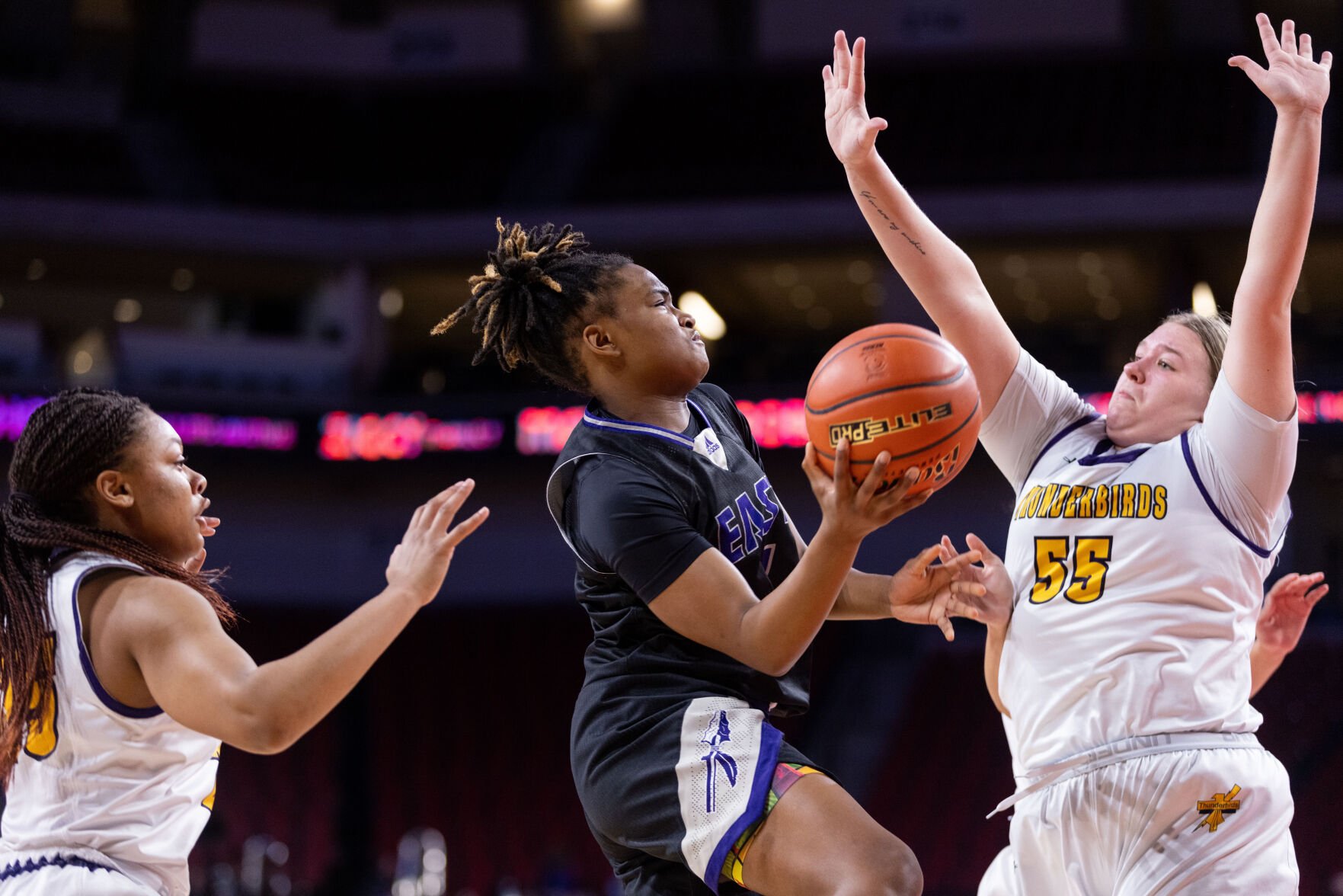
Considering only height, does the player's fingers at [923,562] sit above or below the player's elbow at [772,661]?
above

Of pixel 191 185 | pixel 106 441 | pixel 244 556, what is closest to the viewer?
pixel 106 441

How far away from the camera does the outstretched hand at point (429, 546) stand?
269cm

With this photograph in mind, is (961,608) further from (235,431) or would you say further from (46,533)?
(235,431)

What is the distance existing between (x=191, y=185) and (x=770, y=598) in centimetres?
1661

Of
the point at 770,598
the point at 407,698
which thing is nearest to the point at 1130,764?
the point at 770,598

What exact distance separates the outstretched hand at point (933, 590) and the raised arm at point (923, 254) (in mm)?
522

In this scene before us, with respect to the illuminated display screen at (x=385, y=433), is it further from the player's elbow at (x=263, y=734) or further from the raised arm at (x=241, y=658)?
the player's elbow at (x=263, y=734)

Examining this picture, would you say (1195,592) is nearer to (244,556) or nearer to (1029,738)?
(1029,738)

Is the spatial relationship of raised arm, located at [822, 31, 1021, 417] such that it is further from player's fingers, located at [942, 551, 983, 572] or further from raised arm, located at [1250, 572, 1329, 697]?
raised arm, located at [1250, 572, 1329, 697]

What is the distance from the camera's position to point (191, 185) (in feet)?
58.0

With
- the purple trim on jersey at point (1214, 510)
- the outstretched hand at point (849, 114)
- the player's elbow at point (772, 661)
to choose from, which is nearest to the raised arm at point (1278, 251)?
the purple trim on jersey at point (1214, 510)

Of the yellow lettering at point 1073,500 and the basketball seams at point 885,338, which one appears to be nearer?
the basketball seams at point 885,338

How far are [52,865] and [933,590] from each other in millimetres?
1913

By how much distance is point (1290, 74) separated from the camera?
3107 millimetres
